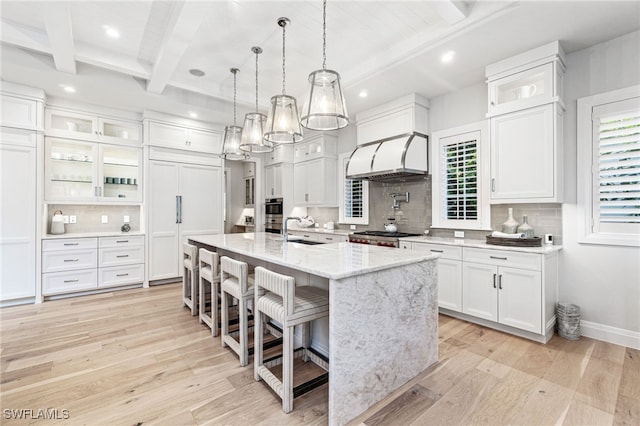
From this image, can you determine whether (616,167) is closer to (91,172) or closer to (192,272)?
(192,272)

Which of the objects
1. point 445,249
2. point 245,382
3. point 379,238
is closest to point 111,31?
point 245,382

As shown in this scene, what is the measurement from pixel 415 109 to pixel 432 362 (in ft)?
10.1

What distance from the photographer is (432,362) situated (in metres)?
2.31

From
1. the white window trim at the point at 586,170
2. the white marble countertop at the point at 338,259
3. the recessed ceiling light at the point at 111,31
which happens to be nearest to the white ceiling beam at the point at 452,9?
the white window trim at the point at 586,170

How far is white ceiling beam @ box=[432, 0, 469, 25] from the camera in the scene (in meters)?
2.37

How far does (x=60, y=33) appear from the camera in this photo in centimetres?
272

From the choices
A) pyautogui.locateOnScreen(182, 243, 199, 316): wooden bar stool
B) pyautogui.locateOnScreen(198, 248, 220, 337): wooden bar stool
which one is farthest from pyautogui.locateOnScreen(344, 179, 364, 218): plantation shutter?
pyautogui.locateOnScreen(198, 248, 220, 337): wooden bar stool

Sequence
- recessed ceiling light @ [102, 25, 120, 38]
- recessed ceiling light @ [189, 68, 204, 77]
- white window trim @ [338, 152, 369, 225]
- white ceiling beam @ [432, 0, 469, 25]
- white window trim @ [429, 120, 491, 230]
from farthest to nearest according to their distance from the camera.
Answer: white window trim @ [338, 152, 369, 225] → recessed ceiling light @ [189, 68, 204, 77] → white window trim @ [429, 120, 491, 230] → recessed ceiling light @ [102, 25, 120, 38] → white ceiling beam @ [432, 0, 469, 25]

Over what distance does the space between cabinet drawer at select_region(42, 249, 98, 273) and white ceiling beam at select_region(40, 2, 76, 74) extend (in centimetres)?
235

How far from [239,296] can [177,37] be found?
2.44 meters

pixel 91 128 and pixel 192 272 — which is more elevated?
pixel 91 128

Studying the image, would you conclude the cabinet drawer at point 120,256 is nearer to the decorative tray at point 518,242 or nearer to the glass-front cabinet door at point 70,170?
the glass-front cabinet door at point 70,170

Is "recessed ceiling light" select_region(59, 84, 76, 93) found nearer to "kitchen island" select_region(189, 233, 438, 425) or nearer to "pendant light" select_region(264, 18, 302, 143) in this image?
"pendant light" select_region(264, 18, 302, 143)

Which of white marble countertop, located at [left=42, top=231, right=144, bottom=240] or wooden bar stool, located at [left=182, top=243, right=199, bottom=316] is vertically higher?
white marble countertop, located at [left=42, top=231, right=144, bottom=240]
